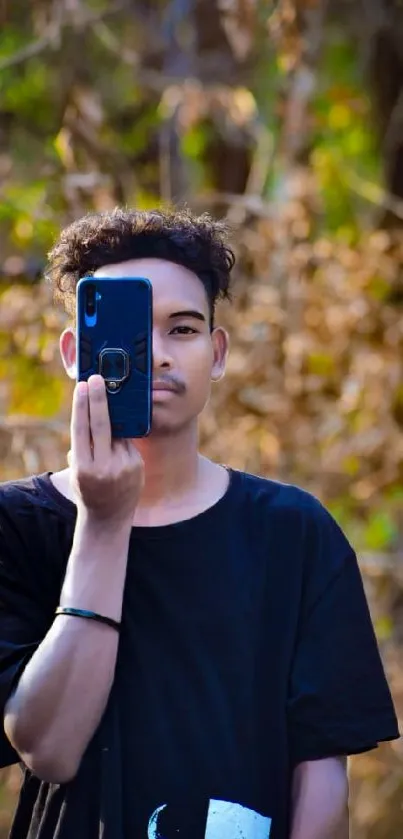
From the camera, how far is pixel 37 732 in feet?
5.06

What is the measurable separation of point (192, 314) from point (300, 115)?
336 cm

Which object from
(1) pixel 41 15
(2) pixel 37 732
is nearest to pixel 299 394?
(1) pixel 41 15

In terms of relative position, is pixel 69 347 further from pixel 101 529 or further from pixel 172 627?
pixel 172 627

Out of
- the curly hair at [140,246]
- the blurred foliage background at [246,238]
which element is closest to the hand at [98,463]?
the curly hair at [140,246]

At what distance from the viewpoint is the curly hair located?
1.77 metres

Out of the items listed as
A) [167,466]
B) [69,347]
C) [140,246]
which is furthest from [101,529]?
[140,246]

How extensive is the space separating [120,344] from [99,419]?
109 mm

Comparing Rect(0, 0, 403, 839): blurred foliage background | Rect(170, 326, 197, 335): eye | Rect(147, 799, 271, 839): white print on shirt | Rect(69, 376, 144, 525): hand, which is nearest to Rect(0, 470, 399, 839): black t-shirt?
Rect(147, 799, 271, 839): white print on shirt

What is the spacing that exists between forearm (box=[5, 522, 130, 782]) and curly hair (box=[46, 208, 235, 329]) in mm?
431

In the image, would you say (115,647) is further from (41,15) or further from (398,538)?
(41,15)

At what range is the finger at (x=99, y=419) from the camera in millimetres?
1576

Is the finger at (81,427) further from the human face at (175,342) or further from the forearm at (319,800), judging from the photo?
the forearm at (319,800)

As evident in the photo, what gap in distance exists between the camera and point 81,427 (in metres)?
1.58

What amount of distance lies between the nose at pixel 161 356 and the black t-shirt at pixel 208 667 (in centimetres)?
20
